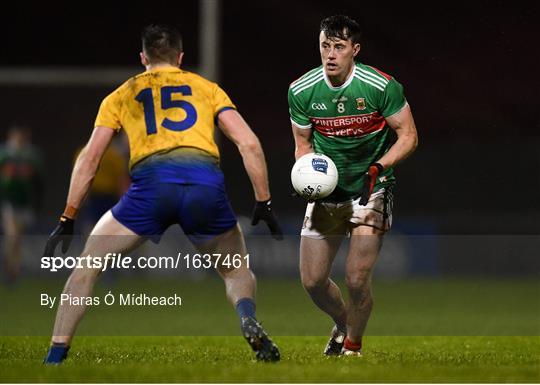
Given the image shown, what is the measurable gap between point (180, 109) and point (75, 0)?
23911mm

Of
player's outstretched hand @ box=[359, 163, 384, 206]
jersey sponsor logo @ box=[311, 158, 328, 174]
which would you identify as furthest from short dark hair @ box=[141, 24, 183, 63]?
player's outstretched hand @ box=[359, 163, 384, 206]

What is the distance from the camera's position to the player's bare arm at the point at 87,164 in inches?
297

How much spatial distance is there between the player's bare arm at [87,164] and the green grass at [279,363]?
3.30 ft

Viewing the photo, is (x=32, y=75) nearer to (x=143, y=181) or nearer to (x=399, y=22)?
(x=399, y=22)

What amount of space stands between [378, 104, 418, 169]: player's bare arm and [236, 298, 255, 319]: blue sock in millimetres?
1313

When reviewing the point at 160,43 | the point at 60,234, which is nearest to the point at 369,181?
the point at 160,43

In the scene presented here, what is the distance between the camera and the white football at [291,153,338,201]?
8.38 m

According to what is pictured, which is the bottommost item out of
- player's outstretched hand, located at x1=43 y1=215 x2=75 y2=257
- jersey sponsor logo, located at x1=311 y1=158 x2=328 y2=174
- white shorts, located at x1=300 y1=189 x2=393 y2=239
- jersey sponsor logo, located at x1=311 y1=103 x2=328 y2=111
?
white shorts, located at x1=300 y1=189 x2=393 y2=239

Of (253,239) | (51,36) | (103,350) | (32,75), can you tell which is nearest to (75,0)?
(51,36)

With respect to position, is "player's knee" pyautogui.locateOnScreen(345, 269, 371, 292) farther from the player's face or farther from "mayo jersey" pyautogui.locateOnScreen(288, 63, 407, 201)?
the player's face

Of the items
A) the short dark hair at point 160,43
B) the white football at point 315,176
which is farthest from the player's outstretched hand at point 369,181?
the short dark hair at point 160,43

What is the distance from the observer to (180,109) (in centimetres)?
761

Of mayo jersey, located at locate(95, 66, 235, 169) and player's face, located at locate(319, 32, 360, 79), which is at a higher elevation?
player's face, located at locate(319, 32, 360, 79)

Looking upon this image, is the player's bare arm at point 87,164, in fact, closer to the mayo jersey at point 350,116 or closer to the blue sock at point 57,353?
the blue sock at point 57,353
